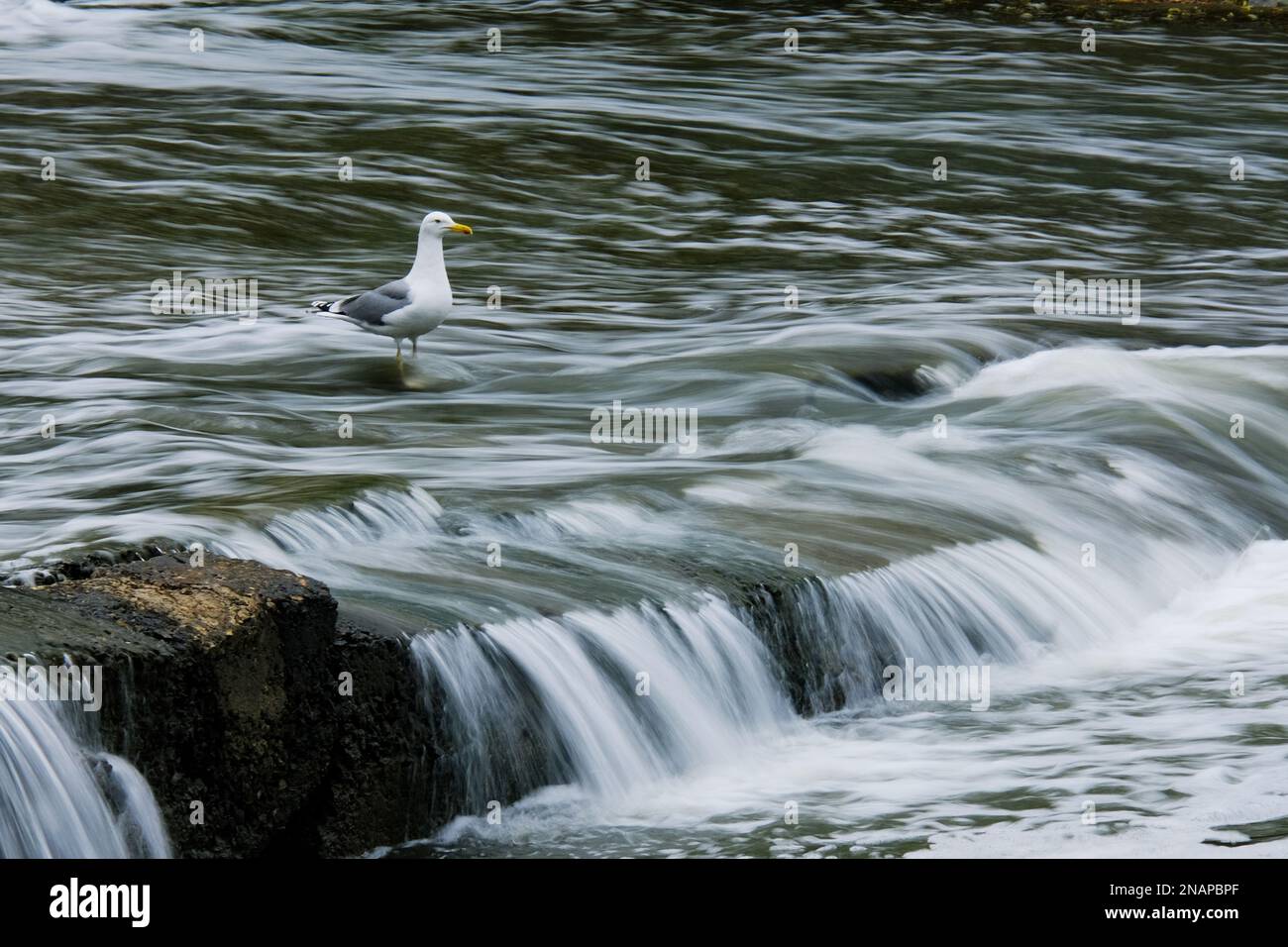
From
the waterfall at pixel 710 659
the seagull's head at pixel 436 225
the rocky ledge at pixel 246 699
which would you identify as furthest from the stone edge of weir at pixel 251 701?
the seagull's head at pixel 436 225

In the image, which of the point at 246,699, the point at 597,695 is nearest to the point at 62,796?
the point at 246,699

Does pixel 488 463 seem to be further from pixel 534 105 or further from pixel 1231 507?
pixel 534 105

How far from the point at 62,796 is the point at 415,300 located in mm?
A: 5917

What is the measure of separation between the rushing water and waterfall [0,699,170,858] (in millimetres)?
1085

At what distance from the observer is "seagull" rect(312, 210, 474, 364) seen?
11.0m

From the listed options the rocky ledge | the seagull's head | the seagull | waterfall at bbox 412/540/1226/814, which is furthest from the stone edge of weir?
the seagull's head

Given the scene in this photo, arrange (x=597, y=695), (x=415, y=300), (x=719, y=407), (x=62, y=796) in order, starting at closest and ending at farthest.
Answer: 1. (x=62, y=796)
2. (x=597, y=695)
3. (x=719, y=407)
4. (x=415, y=300)

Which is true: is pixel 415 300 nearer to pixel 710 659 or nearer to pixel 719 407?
pixel 719 407

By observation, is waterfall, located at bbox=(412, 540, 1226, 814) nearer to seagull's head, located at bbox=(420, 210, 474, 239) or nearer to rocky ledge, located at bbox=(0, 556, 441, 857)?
rocky ledge, located at bbox=(0, 556, 441, 857)

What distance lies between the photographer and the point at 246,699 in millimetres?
5641

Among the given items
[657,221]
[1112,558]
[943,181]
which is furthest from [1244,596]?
[943,181]

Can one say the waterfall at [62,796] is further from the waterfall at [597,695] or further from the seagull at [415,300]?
the seagull at [415,300]
